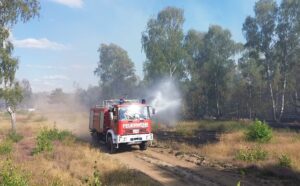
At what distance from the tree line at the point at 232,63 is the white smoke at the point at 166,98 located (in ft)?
3.33

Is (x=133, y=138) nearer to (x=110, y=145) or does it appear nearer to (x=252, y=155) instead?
(x=110, y=145)

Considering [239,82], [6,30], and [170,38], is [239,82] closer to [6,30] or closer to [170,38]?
[170,38]

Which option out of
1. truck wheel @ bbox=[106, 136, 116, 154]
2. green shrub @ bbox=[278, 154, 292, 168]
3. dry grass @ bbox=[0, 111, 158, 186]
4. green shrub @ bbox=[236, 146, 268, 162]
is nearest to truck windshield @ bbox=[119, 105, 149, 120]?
truck wheel @ bbox=[106, 136, 116, 154]

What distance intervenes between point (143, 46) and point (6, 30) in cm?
2987

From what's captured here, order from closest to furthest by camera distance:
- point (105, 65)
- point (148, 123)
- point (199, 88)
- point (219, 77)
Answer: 1. point (148, 123)
2. point (219, 77)
3. point (199, 88)
4. point (105, 65)

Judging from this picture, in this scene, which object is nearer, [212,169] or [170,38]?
[212,169]

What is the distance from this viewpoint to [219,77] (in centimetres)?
5619

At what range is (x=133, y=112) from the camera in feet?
67.1

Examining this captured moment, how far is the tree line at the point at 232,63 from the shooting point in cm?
4584

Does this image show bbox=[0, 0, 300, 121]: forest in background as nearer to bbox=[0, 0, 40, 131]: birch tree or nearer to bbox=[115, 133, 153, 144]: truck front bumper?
bbox=[0, 0, 40, 131]: birch tree

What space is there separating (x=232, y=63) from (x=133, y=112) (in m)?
39.9

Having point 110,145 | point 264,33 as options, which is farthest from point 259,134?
point 264,33

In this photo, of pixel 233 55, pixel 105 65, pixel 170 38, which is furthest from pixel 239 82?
pixel 105 65

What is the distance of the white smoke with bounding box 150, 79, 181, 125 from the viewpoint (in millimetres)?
50963
